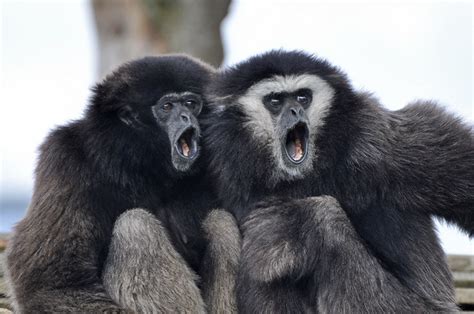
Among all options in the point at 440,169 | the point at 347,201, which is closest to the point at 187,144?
the point at 347,201

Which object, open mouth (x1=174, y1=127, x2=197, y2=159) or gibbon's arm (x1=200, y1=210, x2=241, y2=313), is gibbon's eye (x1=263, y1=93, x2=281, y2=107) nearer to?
open mouth (x1=174, y1=127, x2=197, y2=159)

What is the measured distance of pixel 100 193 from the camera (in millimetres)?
9039

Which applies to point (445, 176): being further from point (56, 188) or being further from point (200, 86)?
point (56, 188)

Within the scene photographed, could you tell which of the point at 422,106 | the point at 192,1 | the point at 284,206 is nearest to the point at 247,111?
the point at 284,206

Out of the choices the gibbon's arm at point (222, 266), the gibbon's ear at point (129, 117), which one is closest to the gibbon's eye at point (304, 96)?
the gibbon's arm at point (222, 266)

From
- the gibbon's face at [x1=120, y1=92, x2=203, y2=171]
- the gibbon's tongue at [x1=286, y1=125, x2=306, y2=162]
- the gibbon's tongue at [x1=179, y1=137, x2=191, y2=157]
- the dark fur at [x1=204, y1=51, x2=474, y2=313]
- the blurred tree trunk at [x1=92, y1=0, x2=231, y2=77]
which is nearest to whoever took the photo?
the dark fur at [x1=204, y1=51, x2=474, y2=313]

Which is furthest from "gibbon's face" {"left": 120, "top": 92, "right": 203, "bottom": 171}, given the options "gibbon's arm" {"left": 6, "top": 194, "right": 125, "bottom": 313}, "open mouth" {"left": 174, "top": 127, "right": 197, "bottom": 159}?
"gibbon's arm" {"left": 6, "top": 194, "right": 125, "bottom": 313}

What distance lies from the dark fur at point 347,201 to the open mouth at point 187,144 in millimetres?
148

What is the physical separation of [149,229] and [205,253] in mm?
566

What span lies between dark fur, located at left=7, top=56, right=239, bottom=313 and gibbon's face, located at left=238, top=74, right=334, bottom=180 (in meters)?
0.62

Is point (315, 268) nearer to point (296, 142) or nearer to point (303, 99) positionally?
point (296, 142)

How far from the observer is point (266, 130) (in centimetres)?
916

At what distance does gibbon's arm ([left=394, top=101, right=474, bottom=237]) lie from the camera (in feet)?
29.0

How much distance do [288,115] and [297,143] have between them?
0.26 m
